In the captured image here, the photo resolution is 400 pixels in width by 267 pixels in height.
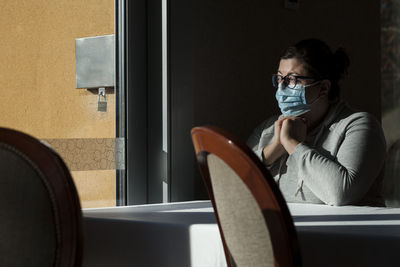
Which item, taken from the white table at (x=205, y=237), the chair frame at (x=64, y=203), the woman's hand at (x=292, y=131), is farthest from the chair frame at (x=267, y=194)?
the woman's hand at (x=292, y=131)

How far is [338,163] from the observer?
2307 millimetres

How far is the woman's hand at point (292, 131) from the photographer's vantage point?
2.44 metres

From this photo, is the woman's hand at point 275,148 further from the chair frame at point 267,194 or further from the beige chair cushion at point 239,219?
the chair frame at point 267,194

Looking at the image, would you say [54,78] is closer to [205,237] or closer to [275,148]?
[275,148]

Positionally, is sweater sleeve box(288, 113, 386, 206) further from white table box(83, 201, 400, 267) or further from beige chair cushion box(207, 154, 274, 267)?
beige chair cushion box(207, 154, 274, 267)

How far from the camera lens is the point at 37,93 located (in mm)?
2367

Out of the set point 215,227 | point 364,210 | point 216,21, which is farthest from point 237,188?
point 216,21

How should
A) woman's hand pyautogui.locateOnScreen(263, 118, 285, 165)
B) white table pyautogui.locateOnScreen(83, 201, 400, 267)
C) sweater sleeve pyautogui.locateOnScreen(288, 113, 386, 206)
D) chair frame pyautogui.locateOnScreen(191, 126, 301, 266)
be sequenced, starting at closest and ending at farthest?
chair frame pyautogui.locateOnScreen(191, 126, 301, 266) < white table pyautogui.locateOnScreen(83, 201, 400, 267) < sweater sleeve pyautogui.locateOnScreen(288, 113, 386, 206) < woman's hand pyautogui.locateOnScreen(263, 118, 285, 165)

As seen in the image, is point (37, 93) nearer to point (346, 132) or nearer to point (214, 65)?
point (214, 65)

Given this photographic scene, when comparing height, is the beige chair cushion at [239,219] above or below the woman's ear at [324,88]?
below

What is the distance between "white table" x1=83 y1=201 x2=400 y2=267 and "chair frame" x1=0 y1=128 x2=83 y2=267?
1.34 ft

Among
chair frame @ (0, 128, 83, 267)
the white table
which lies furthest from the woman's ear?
chair frame @ (0, 128, 83, 267)

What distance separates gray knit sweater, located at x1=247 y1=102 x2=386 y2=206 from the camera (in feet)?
7.33

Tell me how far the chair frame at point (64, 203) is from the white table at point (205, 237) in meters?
0.41
